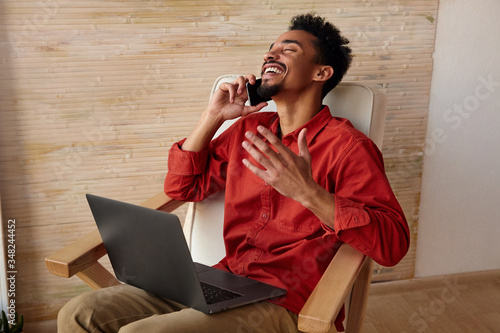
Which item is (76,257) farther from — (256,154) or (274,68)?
(274,68)

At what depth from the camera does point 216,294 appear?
1.46 metres

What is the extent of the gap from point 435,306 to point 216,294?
4.48 feet

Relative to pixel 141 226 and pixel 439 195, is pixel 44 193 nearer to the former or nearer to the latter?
pixel 141 226

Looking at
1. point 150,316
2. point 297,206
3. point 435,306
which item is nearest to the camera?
point 150,316

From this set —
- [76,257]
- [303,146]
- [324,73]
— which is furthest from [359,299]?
[76,257]

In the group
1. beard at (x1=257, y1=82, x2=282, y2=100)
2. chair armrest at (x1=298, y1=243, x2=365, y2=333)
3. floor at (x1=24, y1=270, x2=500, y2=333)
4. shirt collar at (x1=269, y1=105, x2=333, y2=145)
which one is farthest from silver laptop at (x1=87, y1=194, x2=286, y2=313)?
floor at (x1=24, y1=270, x2=500, y2=333)

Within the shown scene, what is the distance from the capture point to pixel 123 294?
4.90 feet

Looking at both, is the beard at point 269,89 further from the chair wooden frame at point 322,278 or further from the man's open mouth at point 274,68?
the chair wooden frame at point 322,278

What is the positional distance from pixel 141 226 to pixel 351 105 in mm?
792

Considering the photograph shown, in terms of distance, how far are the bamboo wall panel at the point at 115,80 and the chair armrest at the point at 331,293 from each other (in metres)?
1.04

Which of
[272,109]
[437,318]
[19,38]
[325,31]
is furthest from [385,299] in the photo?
[19,38]

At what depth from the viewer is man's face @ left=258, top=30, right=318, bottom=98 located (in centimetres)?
167

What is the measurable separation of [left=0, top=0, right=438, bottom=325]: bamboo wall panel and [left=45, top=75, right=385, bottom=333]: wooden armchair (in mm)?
326

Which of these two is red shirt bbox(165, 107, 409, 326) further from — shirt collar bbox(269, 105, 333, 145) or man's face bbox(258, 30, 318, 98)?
man's face bbox(258, 30, 318, 98)
